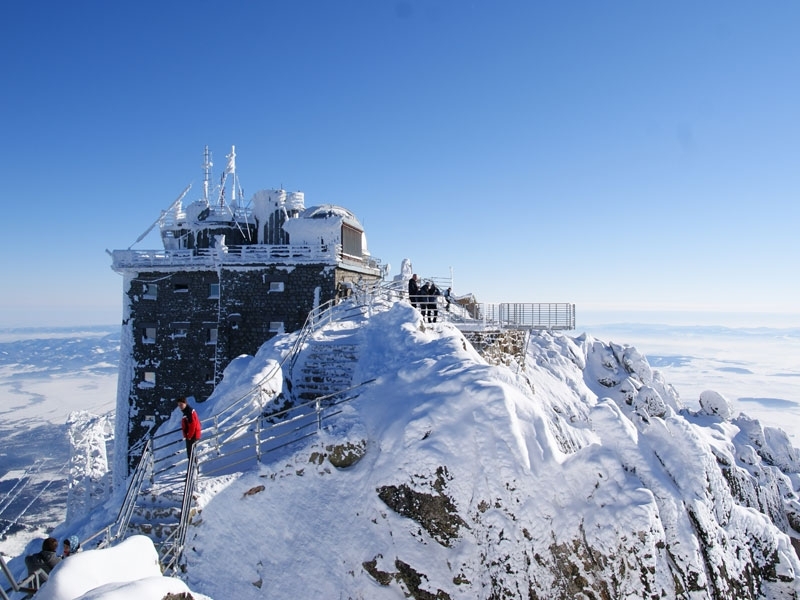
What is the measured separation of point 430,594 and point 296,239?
20.9 m

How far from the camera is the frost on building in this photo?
25844mm

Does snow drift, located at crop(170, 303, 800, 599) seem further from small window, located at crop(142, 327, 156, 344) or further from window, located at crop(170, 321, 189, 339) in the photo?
small window, located at crop(142, 327, 156, 344)

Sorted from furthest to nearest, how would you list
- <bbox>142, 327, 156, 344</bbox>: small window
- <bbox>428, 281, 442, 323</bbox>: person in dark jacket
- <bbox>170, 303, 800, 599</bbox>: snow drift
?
<bbox>142, 327, 156, 344</bbox>: small window < <bbox>428, 281, 442, 323</bbox>: person in dark jacket < <bbox>170, 303, 800, 599</bbox>: snow drift

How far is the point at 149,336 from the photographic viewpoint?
27078mm

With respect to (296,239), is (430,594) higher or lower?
lower

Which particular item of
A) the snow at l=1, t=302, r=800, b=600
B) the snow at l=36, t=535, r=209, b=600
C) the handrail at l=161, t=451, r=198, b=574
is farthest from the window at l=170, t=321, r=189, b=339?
the snow at l=36, t=535, r=209, b=600

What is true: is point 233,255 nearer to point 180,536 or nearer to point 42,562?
point 180,536

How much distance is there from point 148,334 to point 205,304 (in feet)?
12.1

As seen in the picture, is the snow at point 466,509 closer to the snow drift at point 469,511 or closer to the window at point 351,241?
the snow drift at point 469,511

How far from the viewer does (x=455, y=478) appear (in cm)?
1014

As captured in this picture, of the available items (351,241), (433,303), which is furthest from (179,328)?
(433,303)

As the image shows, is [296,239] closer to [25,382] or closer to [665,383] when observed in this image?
[665,383]

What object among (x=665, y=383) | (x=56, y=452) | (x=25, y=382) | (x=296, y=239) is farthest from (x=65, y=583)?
(x=25, y=382)

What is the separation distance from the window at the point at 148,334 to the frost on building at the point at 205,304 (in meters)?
0.05
